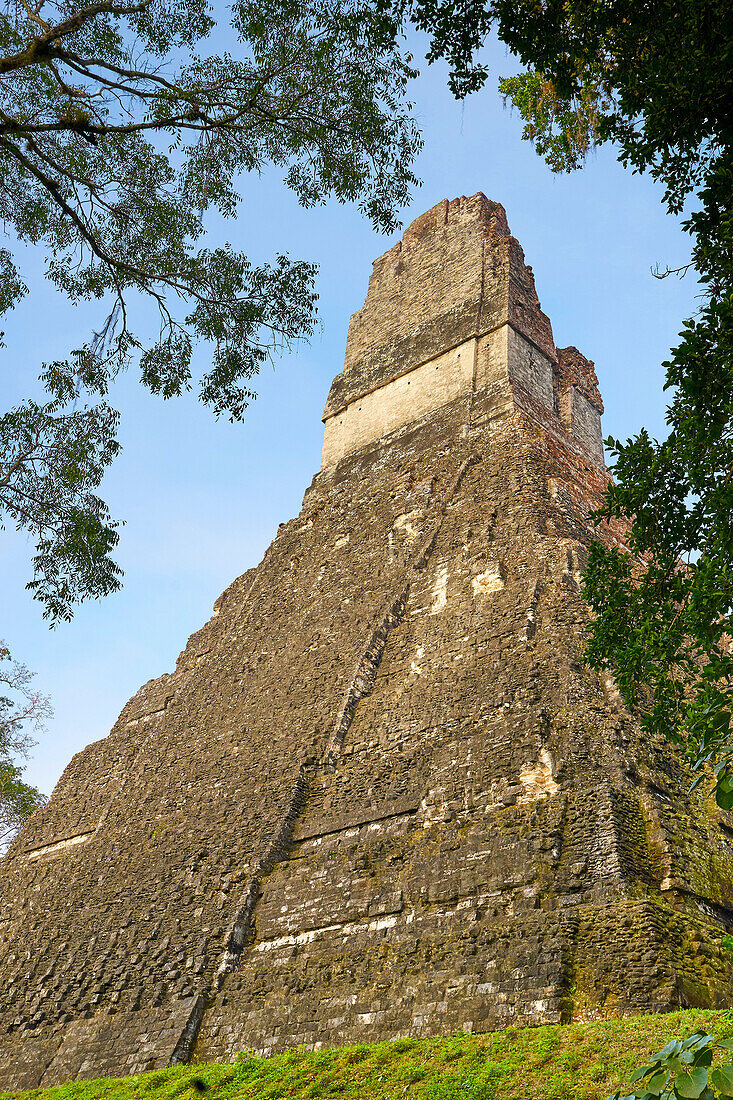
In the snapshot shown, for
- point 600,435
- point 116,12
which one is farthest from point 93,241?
point 600,435

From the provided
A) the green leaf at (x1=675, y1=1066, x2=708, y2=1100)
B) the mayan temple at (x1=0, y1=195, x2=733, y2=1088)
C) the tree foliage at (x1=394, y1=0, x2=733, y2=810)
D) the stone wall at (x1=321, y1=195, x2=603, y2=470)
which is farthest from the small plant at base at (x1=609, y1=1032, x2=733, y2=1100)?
the stone wall at (x1=321, y1=195, x2=603, y2=470)

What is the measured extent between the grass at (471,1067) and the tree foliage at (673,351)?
6.68 feet

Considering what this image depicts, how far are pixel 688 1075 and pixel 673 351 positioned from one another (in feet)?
15.8

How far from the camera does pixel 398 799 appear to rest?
9.59 m

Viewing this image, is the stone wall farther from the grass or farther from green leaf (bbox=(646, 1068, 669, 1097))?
green leaf (bbox=(646, 1068, 669, 1097))

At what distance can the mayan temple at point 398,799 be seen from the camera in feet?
24.3

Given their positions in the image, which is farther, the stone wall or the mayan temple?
the stone wall


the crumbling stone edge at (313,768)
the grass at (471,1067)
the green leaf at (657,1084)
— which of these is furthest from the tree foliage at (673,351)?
the crumbling stone edge at (313,768)

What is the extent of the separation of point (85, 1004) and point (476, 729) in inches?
249

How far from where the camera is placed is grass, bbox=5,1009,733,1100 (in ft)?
17.8

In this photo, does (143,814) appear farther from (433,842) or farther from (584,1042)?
(584,1042)

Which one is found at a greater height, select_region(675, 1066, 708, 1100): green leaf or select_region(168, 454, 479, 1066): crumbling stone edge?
select_region(168, 454, 479, 1066): crumbling stone edge

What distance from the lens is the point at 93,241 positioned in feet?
30.4

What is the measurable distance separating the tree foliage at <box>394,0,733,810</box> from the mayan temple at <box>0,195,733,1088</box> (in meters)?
2.25
